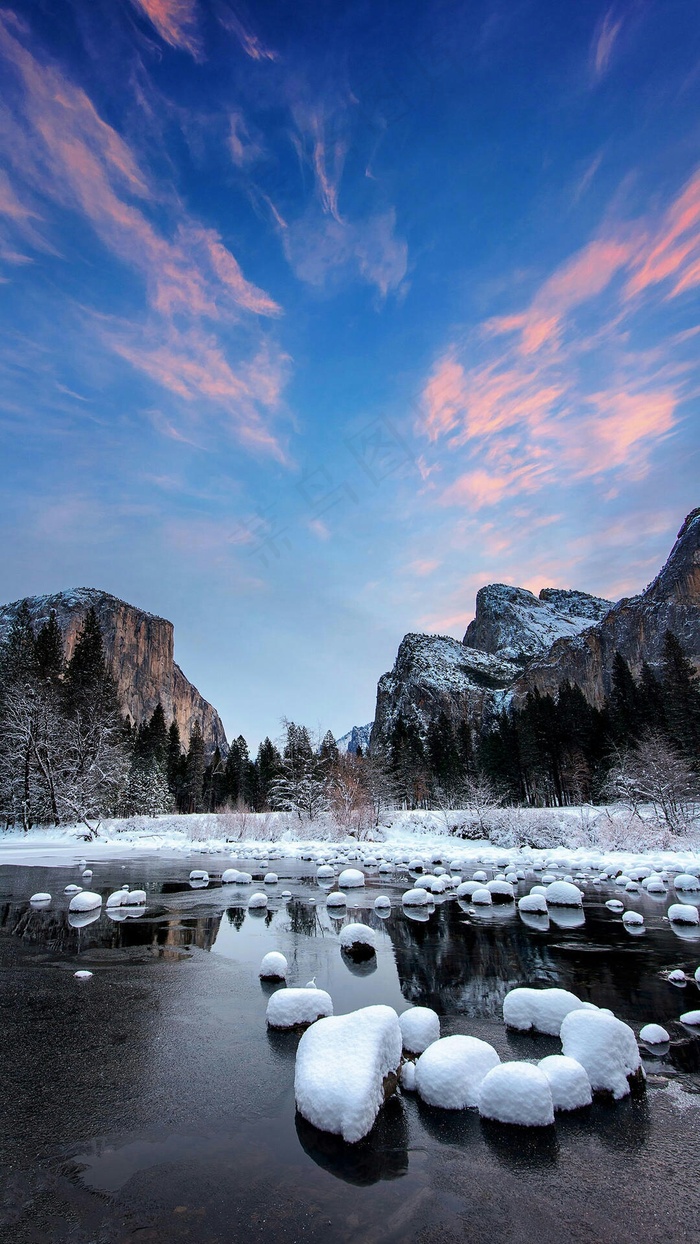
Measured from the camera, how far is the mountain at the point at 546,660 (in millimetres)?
106875

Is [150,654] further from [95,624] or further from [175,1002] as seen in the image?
[175,1002]

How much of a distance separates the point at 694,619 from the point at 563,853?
92.7 metres

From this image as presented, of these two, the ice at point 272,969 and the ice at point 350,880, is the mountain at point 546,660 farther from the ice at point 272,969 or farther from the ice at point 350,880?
the ice at point 272,969

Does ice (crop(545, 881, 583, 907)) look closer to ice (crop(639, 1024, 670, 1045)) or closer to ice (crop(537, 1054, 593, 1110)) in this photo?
ice (crop(639, 1024, 670, 1045))

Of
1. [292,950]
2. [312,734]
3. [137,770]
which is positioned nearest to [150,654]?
[137,770]

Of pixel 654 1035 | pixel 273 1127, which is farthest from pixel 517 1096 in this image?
pixel 654 1035

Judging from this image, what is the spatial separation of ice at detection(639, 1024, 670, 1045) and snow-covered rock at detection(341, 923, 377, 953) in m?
4.48

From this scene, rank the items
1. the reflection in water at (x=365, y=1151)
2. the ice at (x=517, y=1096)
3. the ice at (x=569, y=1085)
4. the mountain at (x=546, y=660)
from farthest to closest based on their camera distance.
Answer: the mountain at (x=546, y=660), the ice at (x=569, y=1085), the ice at (x=517, y=1096), the reflection in water at (x=365, y=1151)

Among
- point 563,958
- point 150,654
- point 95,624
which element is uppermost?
point 150,654

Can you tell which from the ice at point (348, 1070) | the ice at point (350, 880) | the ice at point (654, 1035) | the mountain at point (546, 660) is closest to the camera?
the ice at point (348, 1070)

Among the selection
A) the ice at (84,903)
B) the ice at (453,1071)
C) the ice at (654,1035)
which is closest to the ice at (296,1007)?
the ice at (453,1071)

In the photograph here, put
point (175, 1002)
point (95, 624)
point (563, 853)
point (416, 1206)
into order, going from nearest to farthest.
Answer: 1. point (416, 1206)
2. point (175, 1002)
3. point (563, 853)
4. point (95, 624)

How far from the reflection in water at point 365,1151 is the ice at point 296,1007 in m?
1.85

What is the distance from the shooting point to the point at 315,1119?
3.87 meters
